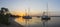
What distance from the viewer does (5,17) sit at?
30.3 m

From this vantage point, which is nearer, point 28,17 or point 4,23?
point 4,23

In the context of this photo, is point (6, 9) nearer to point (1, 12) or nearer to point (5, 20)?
point (1, 12)

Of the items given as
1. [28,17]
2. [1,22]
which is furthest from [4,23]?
[28,17]

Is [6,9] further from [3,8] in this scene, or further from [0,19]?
[0,19]

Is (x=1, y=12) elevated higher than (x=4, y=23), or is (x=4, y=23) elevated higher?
(x=1, y=12)

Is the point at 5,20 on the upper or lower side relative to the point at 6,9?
lower

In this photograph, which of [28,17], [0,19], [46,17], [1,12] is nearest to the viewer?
[0,19]

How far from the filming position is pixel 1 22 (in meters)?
30.0

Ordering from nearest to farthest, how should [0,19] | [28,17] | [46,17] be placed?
[0,19] → [46,17] → [28,17]

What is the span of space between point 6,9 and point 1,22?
5264 mm

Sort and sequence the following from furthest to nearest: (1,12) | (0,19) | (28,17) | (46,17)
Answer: (28,17) → (46,17) → (1,12) → (0,19)

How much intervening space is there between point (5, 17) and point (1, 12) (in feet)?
11.2

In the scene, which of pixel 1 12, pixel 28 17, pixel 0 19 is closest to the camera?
pixel 0 19

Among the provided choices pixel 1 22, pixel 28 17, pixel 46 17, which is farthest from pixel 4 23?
pixel 28 17
